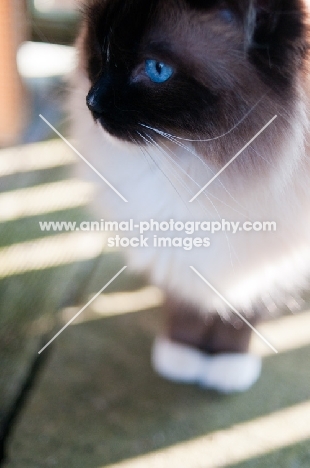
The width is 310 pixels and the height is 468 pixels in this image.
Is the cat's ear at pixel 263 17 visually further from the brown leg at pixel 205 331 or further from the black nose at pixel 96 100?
the brown leg at pixel 205 331

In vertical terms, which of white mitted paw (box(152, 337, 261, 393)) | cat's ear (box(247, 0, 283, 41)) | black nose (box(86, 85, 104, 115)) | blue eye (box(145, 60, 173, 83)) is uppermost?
cat's ear (box(247, 0, 283, 41))

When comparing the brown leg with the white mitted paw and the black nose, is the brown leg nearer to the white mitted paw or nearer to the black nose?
the white mitted paw

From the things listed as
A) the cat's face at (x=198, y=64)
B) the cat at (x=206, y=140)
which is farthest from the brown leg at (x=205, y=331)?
the cat's face at (x=198, y=64)

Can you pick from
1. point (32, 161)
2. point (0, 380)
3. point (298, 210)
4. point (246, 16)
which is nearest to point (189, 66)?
point (246, 16)

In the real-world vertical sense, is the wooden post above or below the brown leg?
above

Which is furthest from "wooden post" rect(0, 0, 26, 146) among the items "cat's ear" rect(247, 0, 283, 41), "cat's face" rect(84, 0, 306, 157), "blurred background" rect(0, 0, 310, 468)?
"cat's ear" rect(247, 0, 283, 41)

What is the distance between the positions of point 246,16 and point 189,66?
69 mm

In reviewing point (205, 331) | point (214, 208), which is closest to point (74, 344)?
point (205, 331)

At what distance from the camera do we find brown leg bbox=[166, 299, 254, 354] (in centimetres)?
71

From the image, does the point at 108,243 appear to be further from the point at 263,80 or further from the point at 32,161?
the point at 263,80

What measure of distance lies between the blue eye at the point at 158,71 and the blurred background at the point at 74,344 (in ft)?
0.58

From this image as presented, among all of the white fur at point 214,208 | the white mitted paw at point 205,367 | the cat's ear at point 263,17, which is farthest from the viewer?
the white mitted paw at point 205,367

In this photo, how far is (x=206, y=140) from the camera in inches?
18.9

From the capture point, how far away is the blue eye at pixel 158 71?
0.45 metres
